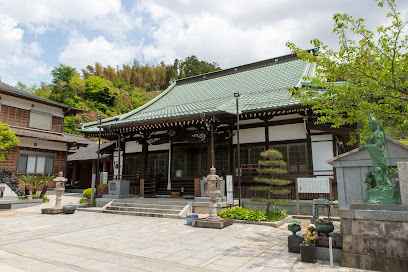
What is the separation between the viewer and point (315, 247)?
16.5 ft

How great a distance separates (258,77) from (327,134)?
7207 mm

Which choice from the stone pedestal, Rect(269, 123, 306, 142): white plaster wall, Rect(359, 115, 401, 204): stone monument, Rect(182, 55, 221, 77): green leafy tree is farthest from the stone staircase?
Rect(182, 55, 221, 77): green leafy tree

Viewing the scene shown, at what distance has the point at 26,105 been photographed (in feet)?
70.7

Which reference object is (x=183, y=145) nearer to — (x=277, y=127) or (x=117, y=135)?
(x=117, y=135)

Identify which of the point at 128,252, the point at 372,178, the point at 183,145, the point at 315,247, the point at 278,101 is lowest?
the point at 128,252

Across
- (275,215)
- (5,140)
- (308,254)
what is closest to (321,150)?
(275,215)

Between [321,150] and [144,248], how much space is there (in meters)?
8.75

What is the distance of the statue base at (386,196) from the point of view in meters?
4.72

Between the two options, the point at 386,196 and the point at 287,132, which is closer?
the point at 386,196

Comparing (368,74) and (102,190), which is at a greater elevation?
(368,74)

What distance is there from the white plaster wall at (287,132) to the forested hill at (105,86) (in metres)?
27.4

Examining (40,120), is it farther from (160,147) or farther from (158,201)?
(158,201)

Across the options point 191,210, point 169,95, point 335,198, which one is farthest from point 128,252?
point 169,95

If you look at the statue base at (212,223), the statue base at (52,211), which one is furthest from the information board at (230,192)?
the statue base at (52,211)
